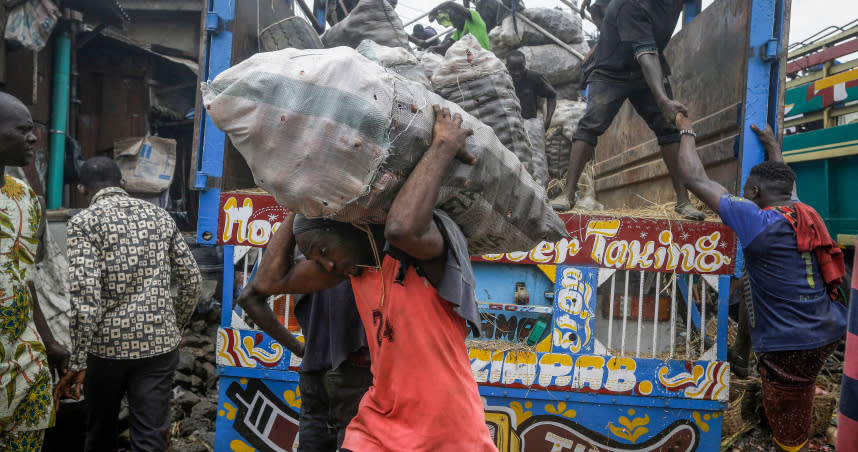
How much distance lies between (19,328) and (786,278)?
3.49 metres

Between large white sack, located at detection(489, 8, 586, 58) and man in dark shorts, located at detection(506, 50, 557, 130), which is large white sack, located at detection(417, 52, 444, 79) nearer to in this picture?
man in dark shorts, located at detection(506, 50, 557, 130)

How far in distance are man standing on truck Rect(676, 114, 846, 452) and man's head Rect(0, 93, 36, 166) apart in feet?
9.84

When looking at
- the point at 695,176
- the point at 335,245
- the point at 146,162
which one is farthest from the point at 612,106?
the point at 146,162

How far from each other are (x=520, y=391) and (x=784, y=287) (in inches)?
57.1

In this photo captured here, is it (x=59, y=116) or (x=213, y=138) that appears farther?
(x=59, y=116)

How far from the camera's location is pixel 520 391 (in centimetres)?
302

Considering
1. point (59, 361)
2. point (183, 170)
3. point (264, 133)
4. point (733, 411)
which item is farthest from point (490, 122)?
point (183, 170)

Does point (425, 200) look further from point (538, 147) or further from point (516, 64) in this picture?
point (516, 64)

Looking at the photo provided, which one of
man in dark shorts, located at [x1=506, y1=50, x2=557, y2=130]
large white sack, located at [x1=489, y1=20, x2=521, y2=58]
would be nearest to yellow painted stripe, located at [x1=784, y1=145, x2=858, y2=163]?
man in dark shorts, located at [x1=506, y1=50, x2=557, y2=130]

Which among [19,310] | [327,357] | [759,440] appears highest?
[19,310]

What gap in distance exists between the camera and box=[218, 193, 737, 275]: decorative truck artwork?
307 centimetres

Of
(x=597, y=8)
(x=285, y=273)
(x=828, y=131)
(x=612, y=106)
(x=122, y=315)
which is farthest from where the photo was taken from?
(x=828, y=131)

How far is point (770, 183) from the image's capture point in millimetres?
3086

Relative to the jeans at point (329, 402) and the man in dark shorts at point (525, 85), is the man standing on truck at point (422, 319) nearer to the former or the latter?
the jeans at point (329, 402)
